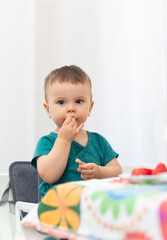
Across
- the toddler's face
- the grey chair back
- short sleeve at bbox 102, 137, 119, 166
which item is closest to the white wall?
the grey chair back

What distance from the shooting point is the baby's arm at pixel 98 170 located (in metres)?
0.90

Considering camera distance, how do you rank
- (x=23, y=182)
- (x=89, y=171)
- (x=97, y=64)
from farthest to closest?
(x=97, y=64), (x=23, y=182), (x=89, y=171)

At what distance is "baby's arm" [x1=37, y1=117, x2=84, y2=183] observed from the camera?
0.92 meters

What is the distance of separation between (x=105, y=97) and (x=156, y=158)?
1.24ft

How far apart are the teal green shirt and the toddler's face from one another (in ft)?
0.23

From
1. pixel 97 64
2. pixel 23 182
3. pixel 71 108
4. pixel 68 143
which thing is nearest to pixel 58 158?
pixel 68 143

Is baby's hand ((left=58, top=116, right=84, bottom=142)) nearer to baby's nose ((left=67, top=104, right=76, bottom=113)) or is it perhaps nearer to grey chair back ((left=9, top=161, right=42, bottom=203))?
baby's nose ((left=67, top=104, right=76, bottom=113))

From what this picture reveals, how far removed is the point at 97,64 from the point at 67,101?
0.77 metres

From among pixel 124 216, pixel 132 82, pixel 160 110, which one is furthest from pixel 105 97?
pixel 124 216

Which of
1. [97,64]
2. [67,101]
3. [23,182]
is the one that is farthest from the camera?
[97,64]

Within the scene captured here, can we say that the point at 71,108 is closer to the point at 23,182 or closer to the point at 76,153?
the point at 76,153

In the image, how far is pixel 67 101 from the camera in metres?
1.02

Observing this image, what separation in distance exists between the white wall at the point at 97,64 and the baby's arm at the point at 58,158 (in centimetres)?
72

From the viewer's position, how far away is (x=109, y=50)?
172 cm
